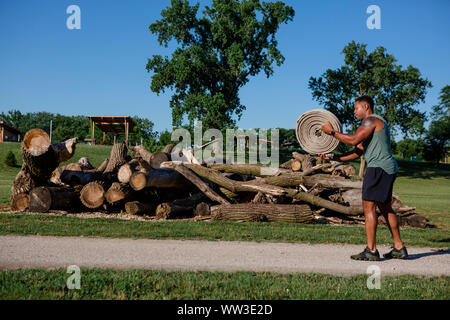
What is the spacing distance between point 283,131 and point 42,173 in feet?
196

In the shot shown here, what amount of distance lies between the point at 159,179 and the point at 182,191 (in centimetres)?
158

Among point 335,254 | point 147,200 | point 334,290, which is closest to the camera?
point 334,290

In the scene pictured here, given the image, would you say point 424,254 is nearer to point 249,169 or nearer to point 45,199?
point 249,169

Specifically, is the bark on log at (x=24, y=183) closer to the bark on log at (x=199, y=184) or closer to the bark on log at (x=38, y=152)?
the bark on log at (x=38, y=152)

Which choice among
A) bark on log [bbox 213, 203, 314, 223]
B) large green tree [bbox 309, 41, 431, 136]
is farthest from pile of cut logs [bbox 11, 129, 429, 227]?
large green tree [bbox 309, 41, 431, 136]

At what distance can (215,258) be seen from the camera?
5.15 meters

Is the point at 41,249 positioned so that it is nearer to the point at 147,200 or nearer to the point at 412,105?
the point at 147,200

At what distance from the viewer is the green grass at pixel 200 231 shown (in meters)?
6.90

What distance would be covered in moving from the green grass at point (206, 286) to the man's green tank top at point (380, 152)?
5.55ft

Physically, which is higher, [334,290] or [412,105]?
[412,105]

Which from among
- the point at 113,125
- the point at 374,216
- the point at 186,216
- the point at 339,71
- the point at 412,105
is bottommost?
the point at 186,216

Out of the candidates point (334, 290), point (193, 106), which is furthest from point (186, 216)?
point (193, 106)

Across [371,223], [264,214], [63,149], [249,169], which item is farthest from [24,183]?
[371,223]

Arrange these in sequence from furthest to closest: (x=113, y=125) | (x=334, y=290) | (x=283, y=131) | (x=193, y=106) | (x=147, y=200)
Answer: (x=283, y=131) < (x=113, y=125) < (x=193, y=106) < (x=147, y=200) < (x=334, y=290)
